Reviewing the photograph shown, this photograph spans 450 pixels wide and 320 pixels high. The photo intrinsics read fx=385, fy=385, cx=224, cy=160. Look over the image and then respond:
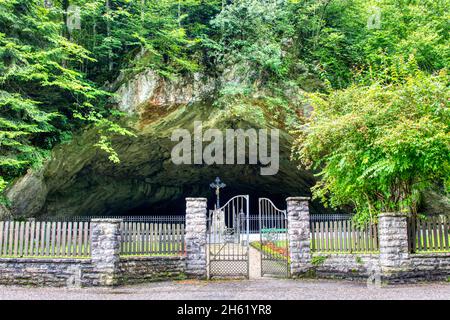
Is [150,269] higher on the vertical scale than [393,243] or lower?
lower

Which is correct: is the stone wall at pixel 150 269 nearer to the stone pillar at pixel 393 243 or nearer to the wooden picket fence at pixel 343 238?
the wooden picket fence at pixel 343 238

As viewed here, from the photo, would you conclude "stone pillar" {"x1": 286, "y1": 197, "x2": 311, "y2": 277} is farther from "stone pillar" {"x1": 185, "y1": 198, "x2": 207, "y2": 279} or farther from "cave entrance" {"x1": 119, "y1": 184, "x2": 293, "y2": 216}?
"cave entrance" {"x1": 119, "y1": 184, "x2": 293, "y2": 216}

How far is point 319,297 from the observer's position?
7.96 metres

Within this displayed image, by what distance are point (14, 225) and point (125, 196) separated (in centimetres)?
1405

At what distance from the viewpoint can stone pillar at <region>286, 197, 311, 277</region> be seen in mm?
10766

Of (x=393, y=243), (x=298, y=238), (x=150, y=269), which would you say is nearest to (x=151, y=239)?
(x=150, y=269)

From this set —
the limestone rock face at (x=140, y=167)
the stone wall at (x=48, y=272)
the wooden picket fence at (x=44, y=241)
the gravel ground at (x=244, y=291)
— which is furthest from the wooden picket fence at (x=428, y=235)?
the limestone rock face at (x=140, y=167)

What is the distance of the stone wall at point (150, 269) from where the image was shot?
9906 millimetres

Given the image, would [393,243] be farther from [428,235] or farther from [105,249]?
[105,249]

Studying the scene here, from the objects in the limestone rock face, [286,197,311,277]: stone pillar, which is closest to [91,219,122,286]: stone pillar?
[286,197,311,277]: stone pillar

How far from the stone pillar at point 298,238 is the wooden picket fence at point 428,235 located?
8.85 feet

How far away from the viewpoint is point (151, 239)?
10586 millimetres

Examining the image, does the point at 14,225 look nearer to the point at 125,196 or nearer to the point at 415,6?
the point at 125,196

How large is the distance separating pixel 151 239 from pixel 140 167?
1214cm
